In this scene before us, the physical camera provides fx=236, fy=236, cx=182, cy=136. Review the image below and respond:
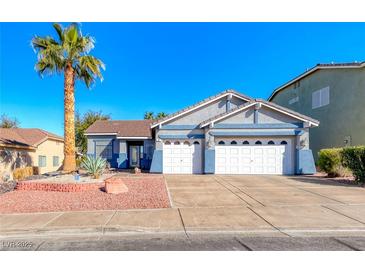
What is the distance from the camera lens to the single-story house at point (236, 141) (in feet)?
50.6

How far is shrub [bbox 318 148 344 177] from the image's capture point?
13.6 m

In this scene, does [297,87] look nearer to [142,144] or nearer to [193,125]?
[193,125]

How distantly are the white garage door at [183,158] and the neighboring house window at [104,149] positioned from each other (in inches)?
328

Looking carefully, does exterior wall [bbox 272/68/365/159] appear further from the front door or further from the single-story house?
the front door

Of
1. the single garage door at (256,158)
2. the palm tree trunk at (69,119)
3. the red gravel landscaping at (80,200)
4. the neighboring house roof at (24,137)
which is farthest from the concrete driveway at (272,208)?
the neighboring house roof at (24,137)

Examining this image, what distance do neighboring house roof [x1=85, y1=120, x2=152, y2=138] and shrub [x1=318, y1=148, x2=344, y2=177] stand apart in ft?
44.2

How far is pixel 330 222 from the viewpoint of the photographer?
5797mm

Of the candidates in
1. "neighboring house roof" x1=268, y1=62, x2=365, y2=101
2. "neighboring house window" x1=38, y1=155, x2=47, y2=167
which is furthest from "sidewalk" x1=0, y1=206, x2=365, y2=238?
"neighboring house window" x1=38, y1=155, x2=47, y2=167

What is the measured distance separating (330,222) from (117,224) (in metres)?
5.20

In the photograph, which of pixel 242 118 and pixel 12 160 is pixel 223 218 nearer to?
pixel 242 118

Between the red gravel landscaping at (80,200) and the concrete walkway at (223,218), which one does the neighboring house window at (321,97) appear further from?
the red gravel landscaping at (80,200)

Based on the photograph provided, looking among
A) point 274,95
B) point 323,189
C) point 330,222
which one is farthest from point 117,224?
point 274,95

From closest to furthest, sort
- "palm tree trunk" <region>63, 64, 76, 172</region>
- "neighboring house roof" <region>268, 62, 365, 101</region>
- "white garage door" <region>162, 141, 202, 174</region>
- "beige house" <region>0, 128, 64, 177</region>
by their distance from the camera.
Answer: "palm tree trunk" <region>63, 64, 76, 172</region> < "white garage door" <region>162, 141, 202, 174</region> < "neighboring house roof" <region>268, 62, 365, 101</region> < "beige house" <region>0, 128, 64, 177</region>

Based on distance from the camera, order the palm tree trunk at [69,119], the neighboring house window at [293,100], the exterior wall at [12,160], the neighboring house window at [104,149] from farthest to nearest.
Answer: the neighboring house window at [293,100], the neighboring house window at [104,149], the exterior wall at [12,160], the palm tree trunk at [69,119]
